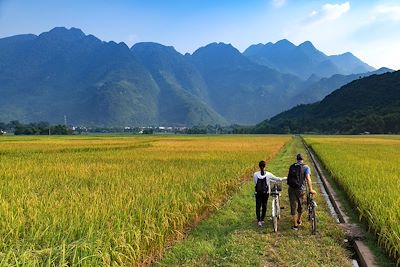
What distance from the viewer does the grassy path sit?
257 inches

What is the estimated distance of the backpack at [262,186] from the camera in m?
8.52

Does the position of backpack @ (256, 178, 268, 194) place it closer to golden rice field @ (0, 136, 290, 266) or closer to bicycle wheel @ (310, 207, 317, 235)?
bicycle wheel @ (310, 207, 317, 235)

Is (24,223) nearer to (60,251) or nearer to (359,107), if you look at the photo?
(60,251)

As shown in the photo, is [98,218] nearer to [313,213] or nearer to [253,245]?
[253,245]

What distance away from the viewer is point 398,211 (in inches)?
299

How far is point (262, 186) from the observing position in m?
8.55

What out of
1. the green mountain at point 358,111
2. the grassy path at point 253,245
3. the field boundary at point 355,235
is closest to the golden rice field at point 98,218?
the grassy path at point 253,245

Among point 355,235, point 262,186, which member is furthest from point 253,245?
point 355,235

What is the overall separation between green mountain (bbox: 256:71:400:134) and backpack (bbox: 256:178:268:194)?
92660 millimetres

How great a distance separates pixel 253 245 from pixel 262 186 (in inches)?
59.5

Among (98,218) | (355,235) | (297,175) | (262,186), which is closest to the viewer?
(98,218)

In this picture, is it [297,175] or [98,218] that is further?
[297,175]

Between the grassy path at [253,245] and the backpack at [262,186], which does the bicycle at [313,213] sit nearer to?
the grassy path at [253,245]

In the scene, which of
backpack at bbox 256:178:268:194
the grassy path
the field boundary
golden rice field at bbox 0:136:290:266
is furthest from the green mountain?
backpack at bbox 256:178:268:194
